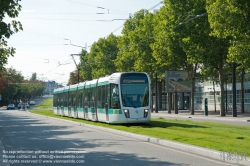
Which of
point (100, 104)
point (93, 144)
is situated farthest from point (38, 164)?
point (100, 104)

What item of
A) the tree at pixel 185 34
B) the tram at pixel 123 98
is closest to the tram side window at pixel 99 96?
the tram at pixel 123 98

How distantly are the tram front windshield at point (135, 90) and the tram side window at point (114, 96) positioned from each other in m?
0.38

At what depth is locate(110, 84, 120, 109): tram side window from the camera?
27264mm

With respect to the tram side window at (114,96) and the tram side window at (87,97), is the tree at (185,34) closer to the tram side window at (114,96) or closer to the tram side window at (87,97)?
the tram side window at (87,97)

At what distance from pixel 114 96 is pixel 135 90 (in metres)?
1.34

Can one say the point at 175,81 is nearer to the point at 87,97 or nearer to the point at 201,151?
the point at 87,97

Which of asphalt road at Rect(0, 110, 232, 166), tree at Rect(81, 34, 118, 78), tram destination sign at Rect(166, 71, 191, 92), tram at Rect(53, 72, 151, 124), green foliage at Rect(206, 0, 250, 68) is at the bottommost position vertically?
asphalt road at Rect(0, 110, 232, 166)

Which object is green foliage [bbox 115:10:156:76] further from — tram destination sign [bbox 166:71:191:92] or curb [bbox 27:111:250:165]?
curb [bbox 27:111:250:165]

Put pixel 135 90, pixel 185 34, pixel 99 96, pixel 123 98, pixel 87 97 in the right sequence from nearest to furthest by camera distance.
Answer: pixel 123 98, pixel 135 90, pixel 99 96, pixel 87 97, pixel 185 34

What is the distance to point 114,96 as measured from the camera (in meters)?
27.7

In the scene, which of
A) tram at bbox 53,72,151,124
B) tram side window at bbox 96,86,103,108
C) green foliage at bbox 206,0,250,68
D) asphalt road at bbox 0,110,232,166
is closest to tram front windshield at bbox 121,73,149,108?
tram at bbox 53,72,151,124

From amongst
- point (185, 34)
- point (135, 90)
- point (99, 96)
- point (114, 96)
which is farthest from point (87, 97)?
point (185, 34)

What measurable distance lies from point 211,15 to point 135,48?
27716 mm

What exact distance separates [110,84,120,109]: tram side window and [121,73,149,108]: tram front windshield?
0.38 metres
